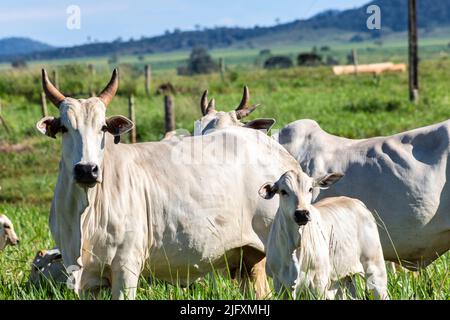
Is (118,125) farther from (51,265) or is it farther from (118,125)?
(51,265)

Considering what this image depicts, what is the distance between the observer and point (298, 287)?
21.2ft

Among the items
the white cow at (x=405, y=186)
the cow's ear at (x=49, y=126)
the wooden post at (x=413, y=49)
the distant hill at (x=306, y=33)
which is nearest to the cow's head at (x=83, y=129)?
the cow's ear at (x=49, y=126)

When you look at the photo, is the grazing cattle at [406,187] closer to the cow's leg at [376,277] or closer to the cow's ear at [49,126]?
the cow's leg at [376,277]

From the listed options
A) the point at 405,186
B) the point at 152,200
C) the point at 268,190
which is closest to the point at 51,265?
the point at 152,200

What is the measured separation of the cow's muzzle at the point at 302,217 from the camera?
6246mm

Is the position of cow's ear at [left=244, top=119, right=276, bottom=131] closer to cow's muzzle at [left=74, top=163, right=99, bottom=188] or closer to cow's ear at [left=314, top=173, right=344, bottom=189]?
cow's ear at [left=314, top=173, right=344, bottom=189]

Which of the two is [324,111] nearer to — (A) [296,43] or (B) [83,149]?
(B) [83,149]

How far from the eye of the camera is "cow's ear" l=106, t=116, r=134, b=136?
6574mm

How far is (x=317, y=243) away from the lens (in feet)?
21.6

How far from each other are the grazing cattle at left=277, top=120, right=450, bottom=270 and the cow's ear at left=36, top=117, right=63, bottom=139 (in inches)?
98.6

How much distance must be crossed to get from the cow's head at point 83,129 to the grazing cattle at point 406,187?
226 cm

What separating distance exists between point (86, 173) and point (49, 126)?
58cm

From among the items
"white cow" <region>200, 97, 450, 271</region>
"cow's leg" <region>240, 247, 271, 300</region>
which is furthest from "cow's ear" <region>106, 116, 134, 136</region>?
"white cow" <region>200, 97, 450, 271</region>
